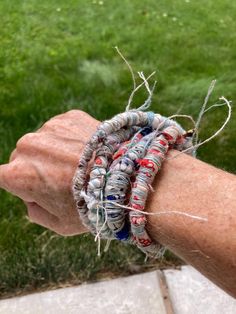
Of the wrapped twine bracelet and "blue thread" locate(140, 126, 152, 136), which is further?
"blue thread" locate(140, 126, 152, 136)

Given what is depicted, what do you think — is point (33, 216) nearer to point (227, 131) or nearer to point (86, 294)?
point (86, 294)

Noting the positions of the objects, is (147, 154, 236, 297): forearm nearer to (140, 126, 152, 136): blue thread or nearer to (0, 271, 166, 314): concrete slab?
(140, 126, 152, 136): blue thread

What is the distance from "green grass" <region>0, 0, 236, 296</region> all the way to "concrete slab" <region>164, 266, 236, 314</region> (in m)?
0.14

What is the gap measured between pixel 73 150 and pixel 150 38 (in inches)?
121

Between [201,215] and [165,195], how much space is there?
0.11 m

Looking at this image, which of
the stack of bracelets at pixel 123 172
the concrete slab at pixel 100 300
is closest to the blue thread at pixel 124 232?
the stack of bracelets at pixel 123 172

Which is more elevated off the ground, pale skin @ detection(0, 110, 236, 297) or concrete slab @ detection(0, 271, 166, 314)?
pale skin @ detection(0, 110, 236, 297)

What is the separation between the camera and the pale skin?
1.23m

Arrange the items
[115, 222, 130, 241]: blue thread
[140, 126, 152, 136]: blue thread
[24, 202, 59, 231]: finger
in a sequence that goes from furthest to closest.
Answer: [24, 202, 59, 231]: finger → [140, 126, 152, 136]: blue thread → [115, 222, 130, 241]: blue thread

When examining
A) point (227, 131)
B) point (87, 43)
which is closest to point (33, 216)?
point (227, 131)

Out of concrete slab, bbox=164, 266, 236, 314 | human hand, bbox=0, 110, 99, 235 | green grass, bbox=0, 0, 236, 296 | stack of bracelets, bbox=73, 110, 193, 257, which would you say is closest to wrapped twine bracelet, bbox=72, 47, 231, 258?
stack of bracelets, bbox=73, 110, 193, 257

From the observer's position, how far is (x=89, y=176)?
54.7 inches

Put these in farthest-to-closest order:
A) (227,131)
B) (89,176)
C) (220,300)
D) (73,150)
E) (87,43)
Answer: (87,43) → (227,131) → (220,300) → (73,150) → (89,176)

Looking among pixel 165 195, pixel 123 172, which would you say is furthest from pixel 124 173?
pixel 165 195
